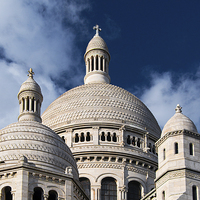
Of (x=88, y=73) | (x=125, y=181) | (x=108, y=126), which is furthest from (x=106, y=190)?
(x=88, y=73)

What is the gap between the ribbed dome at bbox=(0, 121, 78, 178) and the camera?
48.2m

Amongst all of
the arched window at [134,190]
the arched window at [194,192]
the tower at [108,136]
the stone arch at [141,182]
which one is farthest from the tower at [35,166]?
the arched window at [134,190]

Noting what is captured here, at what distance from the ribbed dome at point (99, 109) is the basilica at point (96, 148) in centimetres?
9

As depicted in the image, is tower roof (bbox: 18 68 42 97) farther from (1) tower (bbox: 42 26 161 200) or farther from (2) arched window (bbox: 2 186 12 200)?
(2) arched window (bbox: 2 186 12 200)

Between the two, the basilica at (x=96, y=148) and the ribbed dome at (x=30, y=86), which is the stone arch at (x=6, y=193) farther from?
the ribbed dome at (x=30, y=86)

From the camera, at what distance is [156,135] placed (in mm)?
66875

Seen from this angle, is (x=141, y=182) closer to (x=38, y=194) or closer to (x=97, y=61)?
(x=97, y=61)

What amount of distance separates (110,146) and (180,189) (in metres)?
22.0

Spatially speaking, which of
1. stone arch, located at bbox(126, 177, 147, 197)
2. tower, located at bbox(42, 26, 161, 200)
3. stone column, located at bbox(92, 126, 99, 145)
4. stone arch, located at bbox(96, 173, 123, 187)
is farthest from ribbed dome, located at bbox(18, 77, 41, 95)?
stone arch, located at bbox(126, 177, 147, 197)

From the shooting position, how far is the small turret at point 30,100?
56969mm

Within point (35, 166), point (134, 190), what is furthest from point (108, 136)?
point (35, 166)

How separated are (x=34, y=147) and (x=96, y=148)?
45.2ft

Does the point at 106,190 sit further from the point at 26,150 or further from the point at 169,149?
the point at 169,149

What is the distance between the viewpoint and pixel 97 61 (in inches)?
2894
